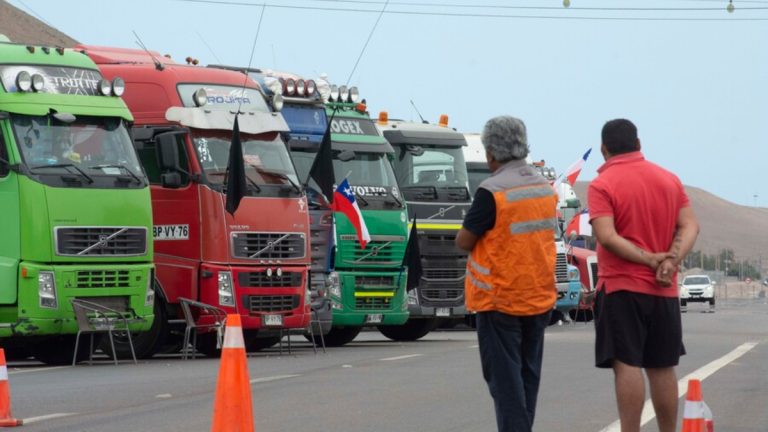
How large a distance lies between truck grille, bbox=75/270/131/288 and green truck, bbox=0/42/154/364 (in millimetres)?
12

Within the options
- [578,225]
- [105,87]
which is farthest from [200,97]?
[578,225]

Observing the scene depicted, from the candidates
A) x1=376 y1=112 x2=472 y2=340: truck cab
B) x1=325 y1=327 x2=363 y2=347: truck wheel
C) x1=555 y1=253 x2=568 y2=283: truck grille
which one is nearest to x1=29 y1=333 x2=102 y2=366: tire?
x1=325 y1=327 x2=363 y2=347: truck wheel

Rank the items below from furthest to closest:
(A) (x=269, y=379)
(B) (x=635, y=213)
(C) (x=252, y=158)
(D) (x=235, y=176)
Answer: (C) (x=252, y=158) < (D) (x=235, y=176) < (A) (x=269, y=379) < (B) (x=635, y=213)

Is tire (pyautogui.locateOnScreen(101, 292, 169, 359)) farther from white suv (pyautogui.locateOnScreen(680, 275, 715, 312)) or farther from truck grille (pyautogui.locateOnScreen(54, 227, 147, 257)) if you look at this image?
white suv (pyautogui.locateOnScreen(680, 275, 715, 312))

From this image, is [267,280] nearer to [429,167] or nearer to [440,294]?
[440,294]

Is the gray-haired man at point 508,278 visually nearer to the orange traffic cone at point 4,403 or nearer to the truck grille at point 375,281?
the orange traffic cone at point 4,403

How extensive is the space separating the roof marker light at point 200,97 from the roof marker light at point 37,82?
241cm

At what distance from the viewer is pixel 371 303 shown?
24.5 meters

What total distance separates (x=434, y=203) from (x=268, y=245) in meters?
6.16

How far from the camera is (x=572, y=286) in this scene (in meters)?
37.1

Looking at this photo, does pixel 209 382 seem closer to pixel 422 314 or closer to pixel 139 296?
pixel 139 296

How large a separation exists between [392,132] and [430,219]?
1639 millimetres

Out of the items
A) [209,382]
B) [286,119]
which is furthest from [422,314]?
[209,382]

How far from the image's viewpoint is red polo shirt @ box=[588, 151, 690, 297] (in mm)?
A: 8695
